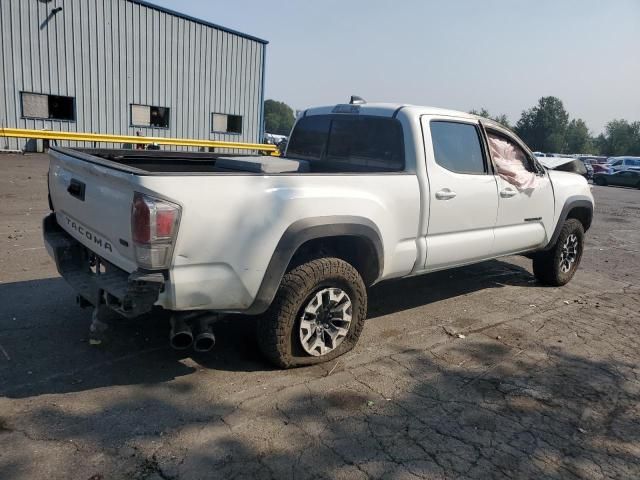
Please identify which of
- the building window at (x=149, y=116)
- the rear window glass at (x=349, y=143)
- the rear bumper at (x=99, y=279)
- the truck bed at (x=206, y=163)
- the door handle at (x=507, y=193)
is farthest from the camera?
the building window at (x=149, y=116)

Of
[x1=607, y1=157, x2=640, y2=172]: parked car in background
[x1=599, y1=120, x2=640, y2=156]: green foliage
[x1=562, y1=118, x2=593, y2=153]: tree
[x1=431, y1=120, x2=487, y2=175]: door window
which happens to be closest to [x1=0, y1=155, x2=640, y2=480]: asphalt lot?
[x1=431, y1=120, x2=487, y2=175]: door window

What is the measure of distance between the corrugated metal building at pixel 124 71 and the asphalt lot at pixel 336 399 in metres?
15.3

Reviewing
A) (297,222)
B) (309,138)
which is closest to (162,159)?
(309,138)

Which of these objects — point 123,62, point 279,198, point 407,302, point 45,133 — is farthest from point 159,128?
point 279,198

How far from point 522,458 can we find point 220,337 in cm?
241

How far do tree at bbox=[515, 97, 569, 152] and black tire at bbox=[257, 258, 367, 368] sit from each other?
4047 inches

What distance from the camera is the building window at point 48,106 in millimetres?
18188

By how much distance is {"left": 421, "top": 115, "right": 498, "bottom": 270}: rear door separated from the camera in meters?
4.48

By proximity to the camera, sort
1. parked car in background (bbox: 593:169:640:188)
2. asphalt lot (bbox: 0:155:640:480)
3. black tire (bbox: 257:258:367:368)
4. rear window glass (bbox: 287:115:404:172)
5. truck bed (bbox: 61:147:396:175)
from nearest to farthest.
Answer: asphalt lot (bbox: 0:155:640:480) < black tire (bbox: 257:258:367:368) < truck bed (bbox: 61:147:396:175) < rear window glass (bbox: 287:115:404:172) < parked car in background (bbox: 593:169:640:188)

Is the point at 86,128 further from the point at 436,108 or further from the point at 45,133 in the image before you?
the point at 436,108

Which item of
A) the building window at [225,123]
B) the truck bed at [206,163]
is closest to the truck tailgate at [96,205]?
the truck bed at [206,163]

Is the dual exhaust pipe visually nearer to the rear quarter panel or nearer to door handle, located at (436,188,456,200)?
the rear quarter panel

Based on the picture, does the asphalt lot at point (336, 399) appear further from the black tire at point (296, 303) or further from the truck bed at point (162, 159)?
the truck bed at point (162, 159)

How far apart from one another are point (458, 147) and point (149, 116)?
1921 centimetres
